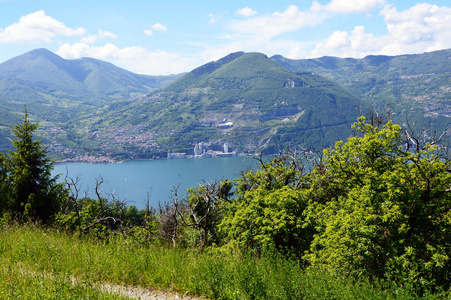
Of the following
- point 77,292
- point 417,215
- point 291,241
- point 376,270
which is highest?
point 77,292

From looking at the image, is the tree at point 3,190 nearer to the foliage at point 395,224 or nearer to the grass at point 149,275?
the grass at point 149,275

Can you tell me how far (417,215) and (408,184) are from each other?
0.87 metres

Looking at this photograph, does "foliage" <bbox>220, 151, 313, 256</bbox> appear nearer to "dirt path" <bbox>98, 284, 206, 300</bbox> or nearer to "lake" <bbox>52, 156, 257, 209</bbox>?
"dirt path" <bbox>98, 284, 206, 300</bbox>

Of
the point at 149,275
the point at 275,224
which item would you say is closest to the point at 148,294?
the point at 149,275

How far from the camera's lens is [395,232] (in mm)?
8016

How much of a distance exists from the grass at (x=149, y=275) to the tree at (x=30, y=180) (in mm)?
12008

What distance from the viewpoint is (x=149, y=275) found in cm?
423

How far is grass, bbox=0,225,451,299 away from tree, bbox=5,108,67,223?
12008mm

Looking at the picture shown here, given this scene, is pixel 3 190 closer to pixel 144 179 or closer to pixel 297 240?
pixel 297 240

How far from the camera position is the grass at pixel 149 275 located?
10.9ft

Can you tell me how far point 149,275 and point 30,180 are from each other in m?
14.7

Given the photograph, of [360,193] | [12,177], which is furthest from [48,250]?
[12,177]

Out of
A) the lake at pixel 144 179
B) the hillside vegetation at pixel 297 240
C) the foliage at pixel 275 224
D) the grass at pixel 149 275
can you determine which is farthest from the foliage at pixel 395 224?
the lake at pixel 144 179

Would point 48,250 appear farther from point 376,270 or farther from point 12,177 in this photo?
point 12,177
